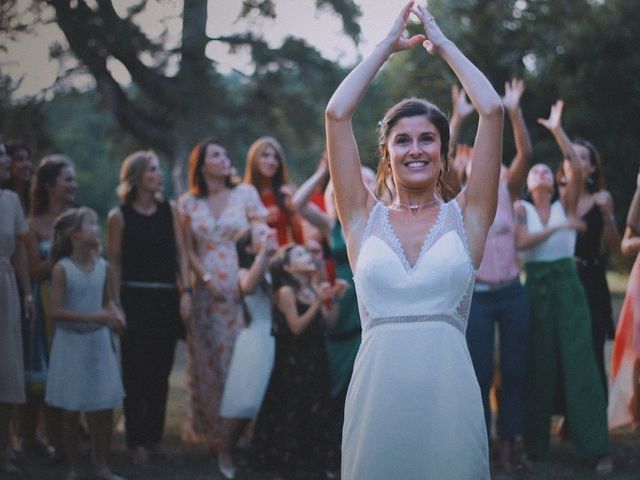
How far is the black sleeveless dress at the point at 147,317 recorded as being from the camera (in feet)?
21.2

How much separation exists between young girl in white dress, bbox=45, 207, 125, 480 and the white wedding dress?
2845 millimetres

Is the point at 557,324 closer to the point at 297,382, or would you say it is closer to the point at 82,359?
the point at 297,382

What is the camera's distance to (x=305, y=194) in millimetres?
6941

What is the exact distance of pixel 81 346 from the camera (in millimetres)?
5641

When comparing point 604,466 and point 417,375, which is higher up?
point 417,375

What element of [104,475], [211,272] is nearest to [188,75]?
[211,272]

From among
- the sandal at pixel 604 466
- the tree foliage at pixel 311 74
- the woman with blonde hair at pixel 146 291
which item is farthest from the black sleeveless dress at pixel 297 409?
the tree foliage at pixel 311 74

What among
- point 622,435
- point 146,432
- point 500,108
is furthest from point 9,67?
point 500,108

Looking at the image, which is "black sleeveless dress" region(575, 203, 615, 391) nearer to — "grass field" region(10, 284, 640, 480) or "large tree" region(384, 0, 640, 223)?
"grass field" region(10, 284, 640, 480)

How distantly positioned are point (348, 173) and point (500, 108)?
0.52 meters

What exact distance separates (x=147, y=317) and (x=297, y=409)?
1.28 metres

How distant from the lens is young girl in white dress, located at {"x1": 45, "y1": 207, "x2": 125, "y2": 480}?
5.57 m

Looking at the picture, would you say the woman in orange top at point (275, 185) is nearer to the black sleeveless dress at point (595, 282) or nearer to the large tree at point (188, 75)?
the black sleeveless dress at point (595, 282)

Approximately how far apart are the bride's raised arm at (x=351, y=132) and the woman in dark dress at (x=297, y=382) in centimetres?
268
